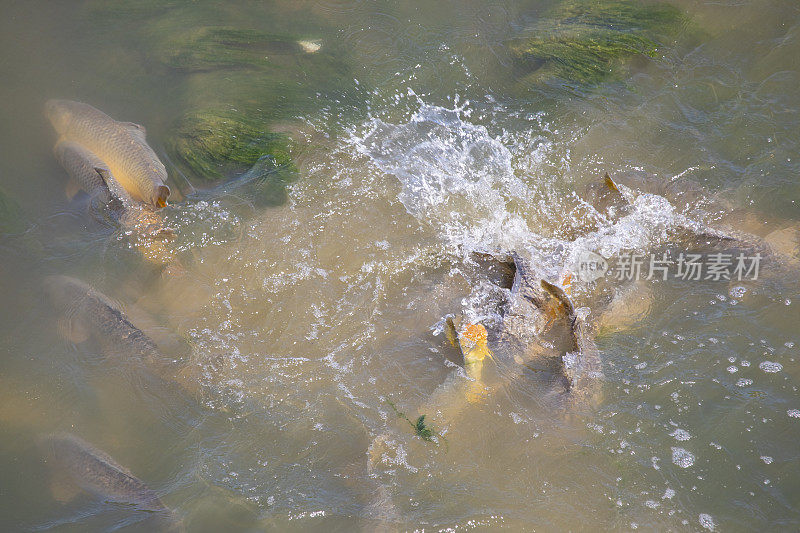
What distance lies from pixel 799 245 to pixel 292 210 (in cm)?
389

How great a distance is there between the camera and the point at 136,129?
4969 millimetres

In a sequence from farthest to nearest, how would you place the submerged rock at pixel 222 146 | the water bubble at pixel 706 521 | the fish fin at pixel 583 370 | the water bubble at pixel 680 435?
the submerged rock at pixel 222 146, the fish fin at pixel 583 370, the water bubble at pixel 680 435, the water bubble at pixel 706 521

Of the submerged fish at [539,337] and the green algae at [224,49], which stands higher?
the green algae at [224,49]

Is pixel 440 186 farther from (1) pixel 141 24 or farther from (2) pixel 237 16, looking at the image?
(1) pixel 141 24

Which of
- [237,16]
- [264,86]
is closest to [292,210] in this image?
[264,86]

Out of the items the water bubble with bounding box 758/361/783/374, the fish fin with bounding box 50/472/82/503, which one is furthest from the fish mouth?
the water bubble with bounding box 758/361/783/374

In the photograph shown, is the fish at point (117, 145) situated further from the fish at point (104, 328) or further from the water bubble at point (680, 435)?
the water bubble at point (680, 435)

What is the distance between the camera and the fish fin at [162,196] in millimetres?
4408

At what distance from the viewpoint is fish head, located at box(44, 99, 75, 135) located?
4868mm

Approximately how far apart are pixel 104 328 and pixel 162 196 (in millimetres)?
1251

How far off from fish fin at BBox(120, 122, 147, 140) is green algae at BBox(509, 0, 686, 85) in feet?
12.0

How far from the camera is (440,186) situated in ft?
14.9

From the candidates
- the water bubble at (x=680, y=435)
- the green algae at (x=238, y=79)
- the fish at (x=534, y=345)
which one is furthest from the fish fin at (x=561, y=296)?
the green algae at (x=238, y=79)

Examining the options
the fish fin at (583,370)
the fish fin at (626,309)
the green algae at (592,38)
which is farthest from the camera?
the green algae at (592,38)
